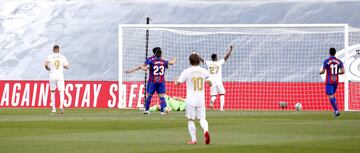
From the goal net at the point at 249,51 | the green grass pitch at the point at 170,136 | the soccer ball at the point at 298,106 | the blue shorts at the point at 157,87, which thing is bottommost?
the green grass pitch at the point at 170,136

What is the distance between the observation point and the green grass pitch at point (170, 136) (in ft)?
58.1

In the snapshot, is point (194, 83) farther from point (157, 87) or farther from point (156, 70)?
point (157, 87)

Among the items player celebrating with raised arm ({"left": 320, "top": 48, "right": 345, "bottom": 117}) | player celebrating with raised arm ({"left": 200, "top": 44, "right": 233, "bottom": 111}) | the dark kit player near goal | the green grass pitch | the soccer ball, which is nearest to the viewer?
the green grass pitch

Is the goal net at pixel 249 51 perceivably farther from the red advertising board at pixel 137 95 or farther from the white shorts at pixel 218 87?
the white shorts at pixel 218 87

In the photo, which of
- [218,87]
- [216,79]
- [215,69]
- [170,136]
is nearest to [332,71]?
[218,87]

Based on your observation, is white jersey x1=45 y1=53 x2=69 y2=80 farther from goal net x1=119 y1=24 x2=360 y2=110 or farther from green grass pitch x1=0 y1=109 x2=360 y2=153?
goal net x1=119 y1=24 x2=360 y2=110

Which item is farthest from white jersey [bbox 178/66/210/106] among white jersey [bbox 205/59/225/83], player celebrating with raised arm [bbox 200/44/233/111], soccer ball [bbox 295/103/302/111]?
soccer ball [bbox 295/103/302/111]

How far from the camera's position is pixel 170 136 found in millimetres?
21125

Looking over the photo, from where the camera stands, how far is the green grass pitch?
1772cm

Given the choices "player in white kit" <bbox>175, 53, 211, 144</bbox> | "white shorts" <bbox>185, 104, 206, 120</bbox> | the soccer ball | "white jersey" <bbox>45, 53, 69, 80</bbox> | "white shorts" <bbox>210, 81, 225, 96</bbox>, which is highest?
"white jersey" <bbox>45, 53, 69, 80</bbox>

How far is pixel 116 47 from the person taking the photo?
70000 millimetres

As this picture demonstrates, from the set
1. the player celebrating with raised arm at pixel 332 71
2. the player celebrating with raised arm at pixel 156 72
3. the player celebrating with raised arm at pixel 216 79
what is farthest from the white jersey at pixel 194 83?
the player celebrating with raised arm at pixel 216 79

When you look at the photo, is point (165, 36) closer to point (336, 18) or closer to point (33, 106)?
point (336, 18)

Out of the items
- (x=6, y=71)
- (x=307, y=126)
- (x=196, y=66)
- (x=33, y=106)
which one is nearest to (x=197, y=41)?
(x=6, y=71)
